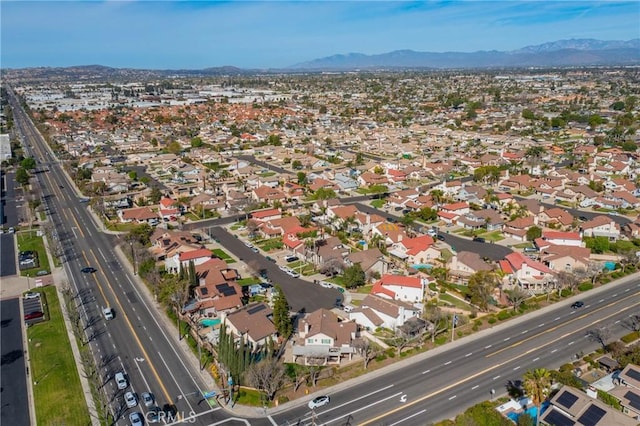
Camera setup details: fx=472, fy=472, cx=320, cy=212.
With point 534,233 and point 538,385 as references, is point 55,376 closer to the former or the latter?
point 538,385

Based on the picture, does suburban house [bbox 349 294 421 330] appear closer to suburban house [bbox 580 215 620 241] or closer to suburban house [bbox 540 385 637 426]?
suburban house [bbox 540 385 637 426]

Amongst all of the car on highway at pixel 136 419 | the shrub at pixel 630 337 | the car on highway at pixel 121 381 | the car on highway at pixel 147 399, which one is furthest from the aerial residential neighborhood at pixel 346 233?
the car on highway at pixel 121 381

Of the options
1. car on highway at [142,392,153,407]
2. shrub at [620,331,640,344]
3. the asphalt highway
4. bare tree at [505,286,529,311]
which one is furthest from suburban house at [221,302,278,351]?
shrub at [620,331,640,344]

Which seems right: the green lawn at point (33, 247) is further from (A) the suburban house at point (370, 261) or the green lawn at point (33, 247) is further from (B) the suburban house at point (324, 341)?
(A) the suburban house at point (370, 261)

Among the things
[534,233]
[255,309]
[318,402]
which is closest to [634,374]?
[318,402]

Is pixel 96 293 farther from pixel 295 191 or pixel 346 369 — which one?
pixel 295 191

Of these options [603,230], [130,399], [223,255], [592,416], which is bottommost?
[130,399]

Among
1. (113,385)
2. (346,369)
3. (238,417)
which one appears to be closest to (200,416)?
(238,417)
